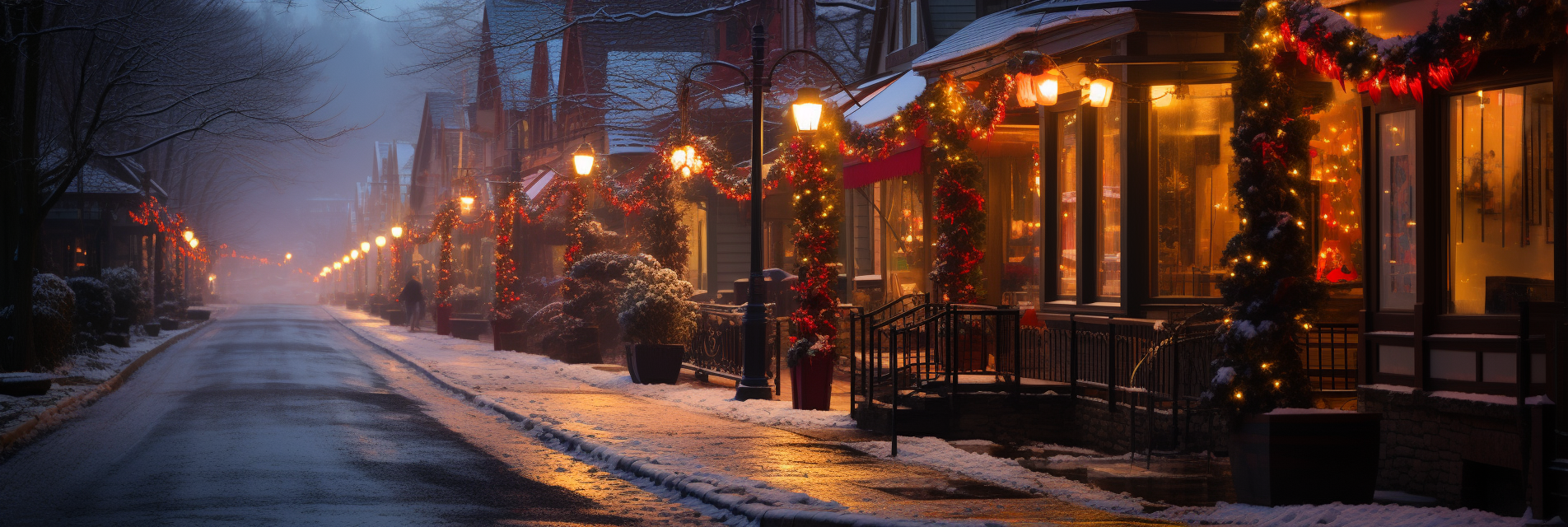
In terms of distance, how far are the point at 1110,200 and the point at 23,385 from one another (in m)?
14.2

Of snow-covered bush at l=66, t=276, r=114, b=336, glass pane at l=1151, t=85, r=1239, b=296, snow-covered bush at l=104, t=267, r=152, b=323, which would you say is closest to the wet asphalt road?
glass pane at l=1151, t=85, r=1239, b=296

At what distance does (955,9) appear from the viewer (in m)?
23.1

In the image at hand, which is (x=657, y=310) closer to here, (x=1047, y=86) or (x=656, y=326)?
(x=656, y=326)

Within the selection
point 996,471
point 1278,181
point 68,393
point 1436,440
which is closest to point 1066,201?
point 996,471

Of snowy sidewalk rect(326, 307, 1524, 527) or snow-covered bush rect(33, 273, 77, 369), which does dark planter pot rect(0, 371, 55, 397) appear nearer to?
snow-covered bush rect(33, 273, 77, 369)

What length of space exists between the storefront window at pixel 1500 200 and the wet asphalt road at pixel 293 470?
239 inches

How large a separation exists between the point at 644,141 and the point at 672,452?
24.1 meters

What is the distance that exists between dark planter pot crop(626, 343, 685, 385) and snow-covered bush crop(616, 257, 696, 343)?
242 mm

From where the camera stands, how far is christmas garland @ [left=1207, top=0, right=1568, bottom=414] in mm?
9070

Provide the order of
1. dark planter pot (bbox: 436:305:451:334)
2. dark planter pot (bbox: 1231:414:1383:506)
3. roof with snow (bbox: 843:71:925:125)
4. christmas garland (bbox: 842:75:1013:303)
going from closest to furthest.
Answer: dark planter pot (bbox: 1231:414:1383:506), christmas garland (bbox: 842:75:1013:303), roof with snow (bbox: 843:71:925:125), dark planter pot (bbox: 436:305:451:334)

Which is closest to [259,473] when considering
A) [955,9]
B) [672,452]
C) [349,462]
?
[349,462]

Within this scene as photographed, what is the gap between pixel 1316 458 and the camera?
28.6 feet

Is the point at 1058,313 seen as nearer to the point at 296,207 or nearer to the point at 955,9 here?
the point at 955,9

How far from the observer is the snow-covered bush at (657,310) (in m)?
20.4
